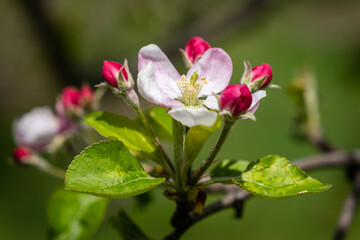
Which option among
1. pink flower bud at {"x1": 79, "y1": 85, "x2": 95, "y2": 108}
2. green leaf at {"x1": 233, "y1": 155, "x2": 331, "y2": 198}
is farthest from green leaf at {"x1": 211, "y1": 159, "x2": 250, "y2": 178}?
pink flower bud at {"x1": 79, "y1": 85, "x2": 95, "y2": 108}

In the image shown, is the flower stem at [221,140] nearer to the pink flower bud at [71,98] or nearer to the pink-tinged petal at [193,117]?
the pink-tinged petal at [193,117]

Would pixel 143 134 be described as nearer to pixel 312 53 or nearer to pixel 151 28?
pixel 151 28

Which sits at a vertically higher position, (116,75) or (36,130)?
(116,75)

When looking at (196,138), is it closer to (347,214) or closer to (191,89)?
(191,89)

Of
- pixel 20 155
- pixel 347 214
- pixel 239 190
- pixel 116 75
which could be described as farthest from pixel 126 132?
pixel 347 214

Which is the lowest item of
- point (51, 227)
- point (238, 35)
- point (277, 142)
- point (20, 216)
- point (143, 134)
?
point (277, 142)

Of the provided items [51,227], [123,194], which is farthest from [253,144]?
[123,194]

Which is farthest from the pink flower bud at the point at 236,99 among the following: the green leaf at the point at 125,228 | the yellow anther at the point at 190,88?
the green leaf at the point at 125,228
